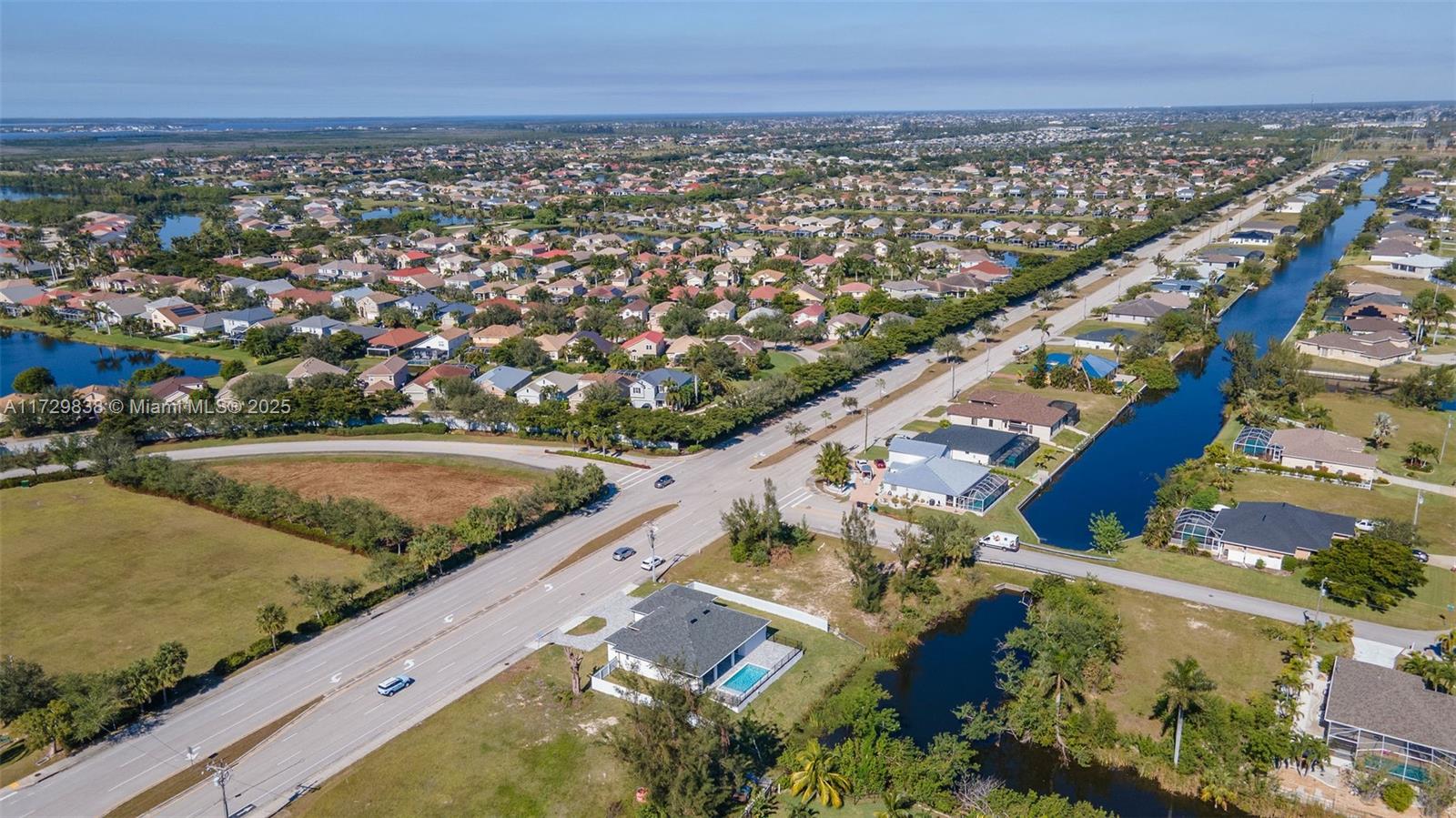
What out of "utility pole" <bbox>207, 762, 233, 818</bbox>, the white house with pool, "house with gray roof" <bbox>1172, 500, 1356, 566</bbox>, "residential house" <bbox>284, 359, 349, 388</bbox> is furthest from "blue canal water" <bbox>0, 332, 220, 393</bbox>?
"house with gray roof" <bbox>1172, 500, 1356, 566</bbox>

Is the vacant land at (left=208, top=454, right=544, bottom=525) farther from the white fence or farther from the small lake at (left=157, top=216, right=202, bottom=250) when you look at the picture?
the small lake at (left=157, top=216, right=202, bottom=250)

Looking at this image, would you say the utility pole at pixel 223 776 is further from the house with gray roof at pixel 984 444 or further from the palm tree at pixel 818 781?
the house with gray roof at pixel 984 444

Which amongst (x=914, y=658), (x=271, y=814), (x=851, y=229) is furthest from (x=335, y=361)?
(x=851, y=229)

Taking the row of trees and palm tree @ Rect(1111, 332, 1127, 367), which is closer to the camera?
the row of trees

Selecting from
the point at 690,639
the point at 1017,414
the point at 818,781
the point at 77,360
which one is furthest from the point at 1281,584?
the point at 77,360

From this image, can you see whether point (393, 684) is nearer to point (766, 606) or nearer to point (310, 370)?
point (766, 606)

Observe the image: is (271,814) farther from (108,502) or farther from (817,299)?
(817,299)
